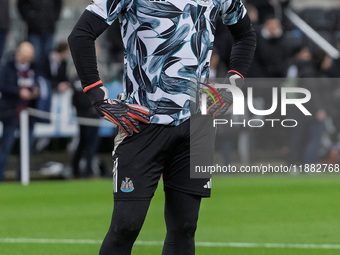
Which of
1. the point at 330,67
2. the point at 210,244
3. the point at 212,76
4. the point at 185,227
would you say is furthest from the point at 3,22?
the point at 185,227

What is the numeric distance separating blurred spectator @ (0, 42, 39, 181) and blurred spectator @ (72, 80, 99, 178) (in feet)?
3.12

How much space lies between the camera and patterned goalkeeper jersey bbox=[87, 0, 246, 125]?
453 centimetres

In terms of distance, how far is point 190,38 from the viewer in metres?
4.61

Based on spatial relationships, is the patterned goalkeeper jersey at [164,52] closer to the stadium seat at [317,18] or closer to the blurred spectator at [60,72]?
the blurred spectator at [60,72]

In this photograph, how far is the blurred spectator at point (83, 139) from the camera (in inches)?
575

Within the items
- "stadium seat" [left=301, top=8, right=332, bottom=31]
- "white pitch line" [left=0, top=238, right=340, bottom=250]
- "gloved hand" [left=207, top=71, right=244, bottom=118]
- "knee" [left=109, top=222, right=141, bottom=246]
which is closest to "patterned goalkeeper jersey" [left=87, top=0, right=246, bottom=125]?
"gloved hand" [left=207, top=71, right=244, bottom=118]

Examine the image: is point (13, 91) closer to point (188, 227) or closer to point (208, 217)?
point (208, 217)

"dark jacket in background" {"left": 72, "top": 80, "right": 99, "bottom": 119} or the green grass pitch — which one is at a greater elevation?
"dark jacket in background" {"left": 72, "top": 80, "right": 99, "bottom": 119}

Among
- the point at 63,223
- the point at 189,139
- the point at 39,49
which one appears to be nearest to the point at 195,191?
the point at 189,139

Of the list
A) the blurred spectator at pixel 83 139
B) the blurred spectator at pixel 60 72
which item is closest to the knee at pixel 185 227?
the blurred spectator at pixel 83 139

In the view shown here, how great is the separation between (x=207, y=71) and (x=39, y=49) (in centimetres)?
1158

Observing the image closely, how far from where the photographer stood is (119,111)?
14.8ft

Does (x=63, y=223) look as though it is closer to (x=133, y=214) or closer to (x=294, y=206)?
(x=294, y=206)

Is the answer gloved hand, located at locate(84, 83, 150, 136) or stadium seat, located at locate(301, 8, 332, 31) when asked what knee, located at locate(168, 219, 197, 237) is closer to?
gloved hand, located at locate(84, 83, 150, 136)
